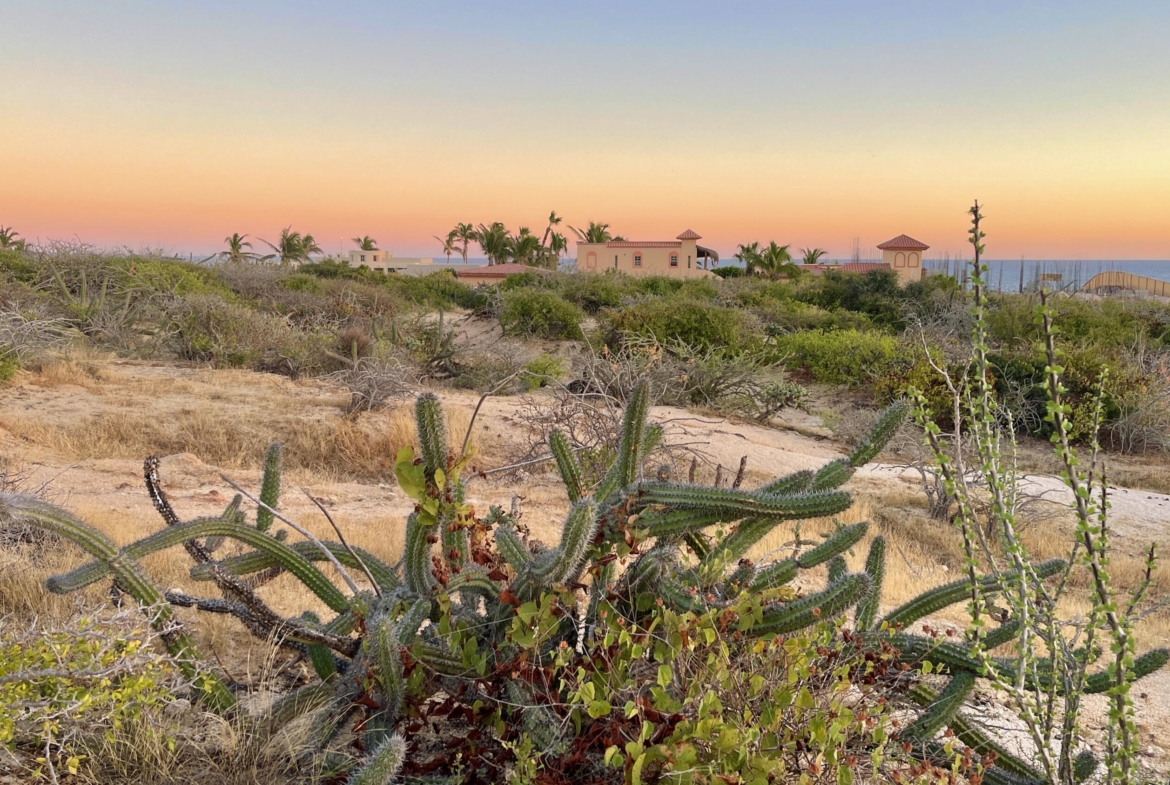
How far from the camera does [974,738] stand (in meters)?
2.47

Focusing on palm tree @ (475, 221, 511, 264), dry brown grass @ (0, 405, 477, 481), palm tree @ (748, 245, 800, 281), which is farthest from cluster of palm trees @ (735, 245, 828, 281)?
dry brown grass @ (0, 405, 477, 481)

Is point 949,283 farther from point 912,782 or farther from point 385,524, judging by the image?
point 912,782

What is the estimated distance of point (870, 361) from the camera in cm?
1641

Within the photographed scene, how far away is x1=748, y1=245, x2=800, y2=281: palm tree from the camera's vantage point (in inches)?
1806

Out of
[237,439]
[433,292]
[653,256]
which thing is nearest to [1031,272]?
[653,256]

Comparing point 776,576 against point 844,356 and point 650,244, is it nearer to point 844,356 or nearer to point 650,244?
point 844,356

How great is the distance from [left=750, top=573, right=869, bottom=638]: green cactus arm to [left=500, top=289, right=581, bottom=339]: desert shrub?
17.4m

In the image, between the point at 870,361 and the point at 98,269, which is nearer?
the point at 870,361

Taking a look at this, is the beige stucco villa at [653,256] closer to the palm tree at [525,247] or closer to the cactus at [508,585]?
the palm tree at [525,247]

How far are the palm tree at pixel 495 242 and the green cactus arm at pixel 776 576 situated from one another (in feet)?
190

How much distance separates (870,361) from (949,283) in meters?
14.5

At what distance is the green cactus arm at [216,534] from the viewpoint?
233 centimetres

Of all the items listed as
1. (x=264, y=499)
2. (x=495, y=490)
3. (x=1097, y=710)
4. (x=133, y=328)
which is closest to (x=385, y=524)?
(x=495, y=490)

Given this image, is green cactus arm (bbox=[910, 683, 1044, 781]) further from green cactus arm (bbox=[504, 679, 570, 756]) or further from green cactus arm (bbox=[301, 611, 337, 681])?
green cactus arm (bbox=[301, 611, 337, 681])
